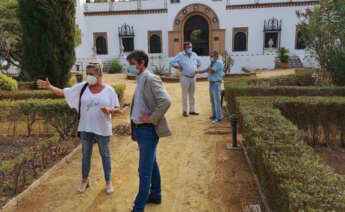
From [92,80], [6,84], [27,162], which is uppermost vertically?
[92,80]

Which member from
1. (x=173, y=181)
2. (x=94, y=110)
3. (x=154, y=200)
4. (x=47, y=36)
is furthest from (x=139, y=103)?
(x=47, y=36)

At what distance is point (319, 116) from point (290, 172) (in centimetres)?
309

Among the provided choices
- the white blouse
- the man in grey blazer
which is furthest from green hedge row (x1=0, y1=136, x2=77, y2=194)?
the man in grey blazer

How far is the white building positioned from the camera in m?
22.9

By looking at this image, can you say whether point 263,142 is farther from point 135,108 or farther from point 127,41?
point 127,41

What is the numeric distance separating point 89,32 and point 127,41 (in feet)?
11.4

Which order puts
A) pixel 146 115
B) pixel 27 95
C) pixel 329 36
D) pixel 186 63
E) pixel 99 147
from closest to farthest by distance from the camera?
1. pixel 146 115
2. pixel 99 147
3. pixel 186 63
4. pixel 27 95
5. pixel 329 36

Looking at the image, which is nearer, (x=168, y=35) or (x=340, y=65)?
(x=340, y=65)

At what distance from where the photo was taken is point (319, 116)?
17.0ft

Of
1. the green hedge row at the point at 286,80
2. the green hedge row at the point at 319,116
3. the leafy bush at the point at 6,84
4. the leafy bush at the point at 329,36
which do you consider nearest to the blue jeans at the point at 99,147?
the green hedge row at the point at 319,116

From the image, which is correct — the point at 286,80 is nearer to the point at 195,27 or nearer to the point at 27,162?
the point at 27,162

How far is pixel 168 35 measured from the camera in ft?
77.7

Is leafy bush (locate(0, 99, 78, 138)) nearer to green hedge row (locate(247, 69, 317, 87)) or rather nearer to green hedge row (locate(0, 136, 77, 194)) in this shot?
green hedge row (locate(0, 136, 77, 194))

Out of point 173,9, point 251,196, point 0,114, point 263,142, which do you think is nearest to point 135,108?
point 263,142
